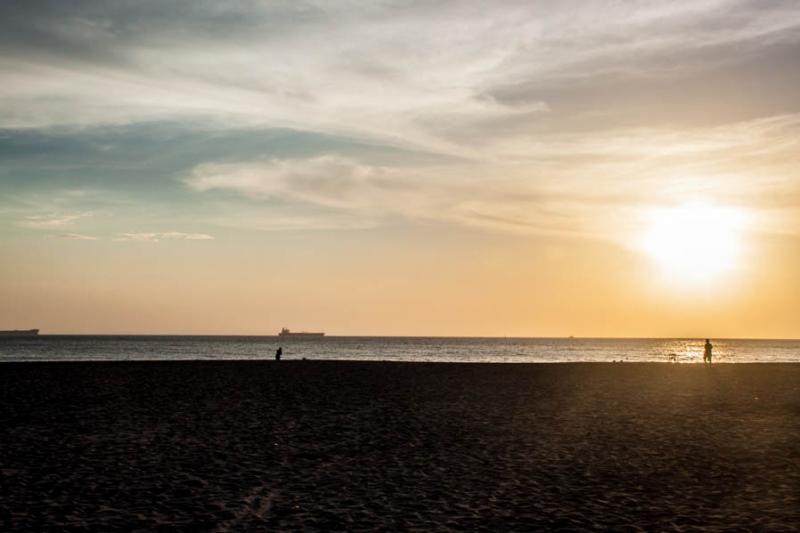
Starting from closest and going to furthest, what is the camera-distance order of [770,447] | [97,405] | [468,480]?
1. [468,480]
2. [770,447]
3. [97,405]

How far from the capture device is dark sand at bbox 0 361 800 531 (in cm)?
1366

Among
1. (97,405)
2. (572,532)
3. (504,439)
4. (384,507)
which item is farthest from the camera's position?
(97,405)

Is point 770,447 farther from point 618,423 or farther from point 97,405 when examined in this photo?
point 97,405

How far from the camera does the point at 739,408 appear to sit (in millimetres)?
32906

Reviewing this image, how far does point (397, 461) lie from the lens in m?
19.6

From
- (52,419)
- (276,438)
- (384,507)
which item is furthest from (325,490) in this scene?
(52,419)

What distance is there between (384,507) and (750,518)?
674 cm

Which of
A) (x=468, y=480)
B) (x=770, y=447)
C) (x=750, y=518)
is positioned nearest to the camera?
(x=750, y=518)

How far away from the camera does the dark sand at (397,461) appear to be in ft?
44.8

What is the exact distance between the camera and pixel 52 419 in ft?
90.2

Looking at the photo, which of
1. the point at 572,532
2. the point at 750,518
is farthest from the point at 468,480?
the point at 750,518

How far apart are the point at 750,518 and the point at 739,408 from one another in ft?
70.3

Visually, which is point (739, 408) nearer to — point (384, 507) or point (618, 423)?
point (618, 423)

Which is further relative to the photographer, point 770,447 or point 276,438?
point 276,438
